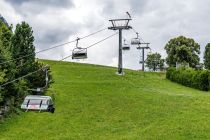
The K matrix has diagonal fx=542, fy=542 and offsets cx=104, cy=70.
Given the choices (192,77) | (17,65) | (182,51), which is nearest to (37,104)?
(17,65)

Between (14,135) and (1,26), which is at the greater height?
(1,26)

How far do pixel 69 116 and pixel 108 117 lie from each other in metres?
4.53

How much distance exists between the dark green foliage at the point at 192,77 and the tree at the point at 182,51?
127ft

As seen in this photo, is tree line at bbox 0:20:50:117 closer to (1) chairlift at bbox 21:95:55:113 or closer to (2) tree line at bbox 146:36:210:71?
(1) chairlift at bbox 21:95:55:113

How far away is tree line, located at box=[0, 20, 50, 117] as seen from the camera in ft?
202

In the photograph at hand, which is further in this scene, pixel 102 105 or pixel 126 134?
pixel 102 105

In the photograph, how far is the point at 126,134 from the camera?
52.8 metres

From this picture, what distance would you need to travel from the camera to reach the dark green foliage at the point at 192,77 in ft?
314

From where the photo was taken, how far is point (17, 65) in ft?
214

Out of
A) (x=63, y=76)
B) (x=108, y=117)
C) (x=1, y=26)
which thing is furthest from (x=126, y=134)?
(x=63, y=76)

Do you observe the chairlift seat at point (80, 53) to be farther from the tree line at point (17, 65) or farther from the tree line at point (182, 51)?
the tree line at point (182, 51)

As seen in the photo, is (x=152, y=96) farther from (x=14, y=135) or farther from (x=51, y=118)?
(x=14, y=135)

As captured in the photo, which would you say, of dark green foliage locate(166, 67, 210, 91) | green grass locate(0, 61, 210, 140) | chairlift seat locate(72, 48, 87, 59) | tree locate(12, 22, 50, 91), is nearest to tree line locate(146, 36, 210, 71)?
dark green foliage locate(166, 67, 210, 91)

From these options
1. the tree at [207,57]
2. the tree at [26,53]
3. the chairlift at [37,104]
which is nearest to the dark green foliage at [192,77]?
the tree at [26,53]
